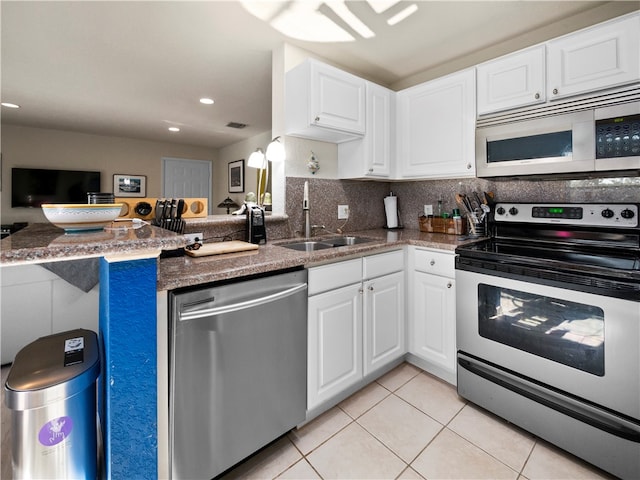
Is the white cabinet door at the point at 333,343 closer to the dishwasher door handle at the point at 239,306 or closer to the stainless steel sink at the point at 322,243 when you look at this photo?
the dishwasher door handle at the point at 239,306

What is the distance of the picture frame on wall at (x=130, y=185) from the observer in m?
5.48

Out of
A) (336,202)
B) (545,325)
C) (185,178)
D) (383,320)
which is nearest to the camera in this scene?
(545,325)

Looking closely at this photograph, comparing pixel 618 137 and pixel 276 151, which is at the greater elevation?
pixel 276 151

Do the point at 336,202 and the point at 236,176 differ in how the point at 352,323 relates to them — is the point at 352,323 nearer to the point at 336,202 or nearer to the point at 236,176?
the point at 336,202

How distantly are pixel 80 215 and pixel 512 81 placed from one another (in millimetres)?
2314

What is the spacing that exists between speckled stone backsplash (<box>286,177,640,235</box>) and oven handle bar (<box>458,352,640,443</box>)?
1160mm

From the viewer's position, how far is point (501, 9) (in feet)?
5.87

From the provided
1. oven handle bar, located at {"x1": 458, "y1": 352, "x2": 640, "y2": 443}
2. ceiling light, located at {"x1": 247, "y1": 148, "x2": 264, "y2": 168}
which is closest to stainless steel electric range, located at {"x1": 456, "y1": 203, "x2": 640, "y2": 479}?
oven handle bar, located at {"x1": 458, "y1": 352, "x2": 640, "y2": 443}

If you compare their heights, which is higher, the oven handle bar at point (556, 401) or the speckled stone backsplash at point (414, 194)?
the speckled stone backsplash at point (414, 194)

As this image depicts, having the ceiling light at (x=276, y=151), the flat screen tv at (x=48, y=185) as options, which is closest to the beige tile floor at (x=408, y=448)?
the ceiling light at (x=276, y=151)

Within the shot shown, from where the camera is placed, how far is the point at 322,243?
2055 mm

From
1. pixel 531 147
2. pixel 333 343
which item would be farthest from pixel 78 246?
pixel 531 147

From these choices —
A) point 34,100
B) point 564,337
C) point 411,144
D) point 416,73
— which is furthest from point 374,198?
point 34,100

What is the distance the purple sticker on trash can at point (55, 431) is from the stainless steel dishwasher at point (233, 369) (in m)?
0.30
